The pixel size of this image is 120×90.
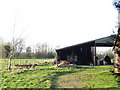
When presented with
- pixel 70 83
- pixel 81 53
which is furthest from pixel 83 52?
pixel 70 83

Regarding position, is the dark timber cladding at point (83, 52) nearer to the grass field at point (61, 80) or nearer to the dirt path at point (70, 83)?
the grass field at point (61, 80)

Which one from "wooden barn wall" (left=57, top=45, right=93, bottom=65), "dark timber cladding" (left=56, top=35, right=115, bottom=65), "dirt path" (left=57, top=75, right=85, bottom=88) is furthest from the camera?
"wooden barn wall" (left=57, top=45, right=93, bottom=65)

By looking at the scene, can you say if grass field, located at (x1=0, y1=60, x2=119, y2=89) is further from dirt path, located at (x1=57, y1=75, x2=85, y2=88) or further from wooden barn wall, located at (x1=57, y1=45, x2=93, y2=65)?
wooden barn wall, located at (x1=57, y1=45, x2=93, y2=65)

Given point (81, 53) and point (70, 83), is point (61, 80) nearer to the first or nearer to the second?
point (70, 83)

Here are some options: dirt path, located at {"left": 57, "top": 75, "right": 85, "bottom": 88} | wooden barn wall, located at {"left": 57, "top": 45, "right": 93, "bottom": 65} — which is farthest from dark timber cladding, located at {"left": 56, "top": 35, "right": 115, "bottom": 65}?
dirt path, located at {"left": 57, "top": 75, "right": 85, "bottom": 88}

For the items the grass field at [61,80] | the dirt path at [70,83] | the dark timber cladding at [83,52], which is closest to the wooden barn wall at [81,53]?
the dark timber cladding at [83,52]

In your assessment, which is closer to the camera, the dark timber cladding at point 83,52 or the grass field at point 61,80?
the grass field at point 61,80

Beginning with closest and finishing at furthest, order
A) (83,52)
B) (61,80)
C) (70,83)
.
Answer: (70,83) < (61,80) < (83,52)

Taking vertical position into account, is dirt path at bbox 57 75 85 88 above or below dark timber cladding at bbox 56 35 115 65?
below

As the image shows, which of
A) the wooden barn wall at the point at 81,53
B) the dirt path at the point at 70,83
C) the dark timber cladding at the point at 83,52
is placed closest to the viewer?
the dirt path at the point at 70,83

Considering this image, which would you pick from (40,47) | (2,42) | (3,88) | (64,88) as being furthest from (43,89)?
(40,47)

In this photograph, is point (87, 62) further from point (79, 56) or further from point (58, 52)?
point (58, 52)

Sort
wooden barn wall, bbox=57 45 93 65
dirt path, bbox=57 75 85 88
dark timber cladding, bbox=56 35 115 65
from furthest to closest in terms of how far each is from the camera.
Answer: wooden barn wall, bbox=57 45 93 65, dark timber cladding, bbox=56 35 115 65, dirt path, bbox=57 75 85 88

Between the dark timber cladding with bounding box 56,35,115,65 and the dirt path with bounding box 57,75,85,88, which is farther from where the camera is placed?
the dark timber cladding with bounding box 56,35,115,65
